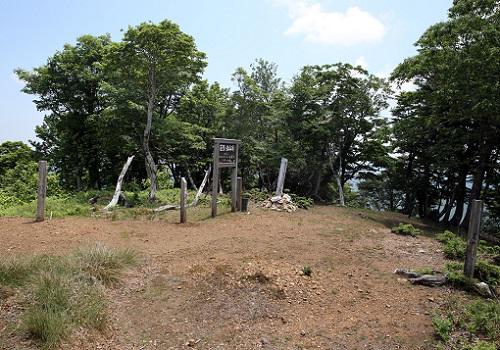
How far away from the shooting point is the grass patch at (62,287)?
388cm

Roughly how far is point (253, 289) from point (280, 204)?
25.0 ft

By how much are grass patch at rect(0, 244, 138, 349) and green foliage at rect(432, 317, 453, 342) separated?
3981 millimetres

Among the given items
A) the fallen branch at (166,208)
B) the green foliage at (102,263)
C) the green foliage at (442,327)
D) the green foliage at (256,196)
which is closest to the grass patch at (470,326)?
the green foliage at (442,327)

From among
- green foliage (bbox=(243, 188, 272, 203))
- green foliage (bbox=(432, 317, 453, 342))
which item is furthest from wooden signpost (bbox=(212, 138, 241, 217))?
green foliage (bbox=(432, 317, 453, 342))

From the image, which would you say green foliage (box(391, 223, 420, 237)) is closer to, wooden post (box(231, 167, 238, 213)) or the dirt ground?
the dirt ground

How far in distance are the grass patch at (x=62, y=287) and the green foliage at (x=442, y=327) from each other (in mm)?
3981

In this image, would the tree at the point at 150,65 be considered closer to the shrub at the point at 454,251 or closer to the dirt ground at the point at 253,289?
the dirt ground at the point at 253,289

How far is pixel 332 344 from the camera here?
13.7ft

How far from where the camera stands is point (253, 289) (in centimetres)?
531

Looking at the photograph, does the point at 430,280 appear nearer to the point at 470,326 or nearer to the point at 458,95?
the point at 470,326

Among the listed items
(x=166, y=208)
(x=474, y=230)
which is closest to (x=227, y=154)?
(x=166, y=208)

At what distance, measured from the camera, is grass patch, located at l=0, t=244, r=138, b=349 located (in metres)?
3.88

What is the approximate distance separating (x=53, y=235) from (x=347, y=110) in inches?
523

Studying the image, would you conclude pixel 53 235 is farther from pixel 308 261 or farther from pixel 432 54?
pixel 432 54
